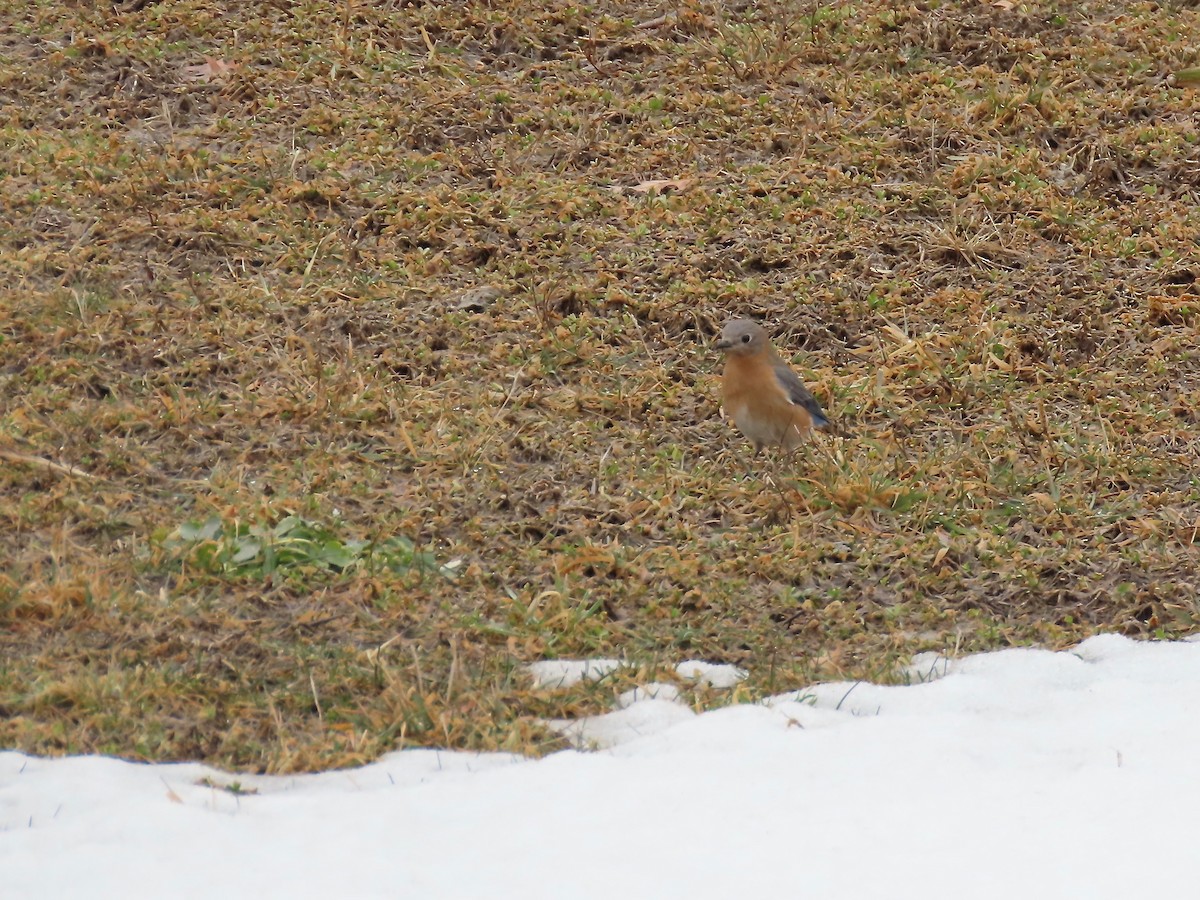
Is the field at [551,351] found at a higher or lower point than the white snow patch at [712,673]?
higher

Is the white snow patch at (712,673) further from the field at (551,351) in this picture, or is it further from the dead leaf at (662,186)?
the dead leaf at (662,186)

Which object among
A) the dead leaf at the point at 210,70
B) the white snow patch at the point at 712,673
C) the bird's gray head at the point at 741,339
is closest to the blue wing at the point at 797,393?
the bird's gray head at the point at 741,339

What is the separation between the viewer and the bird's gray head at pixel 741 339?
19.2ft

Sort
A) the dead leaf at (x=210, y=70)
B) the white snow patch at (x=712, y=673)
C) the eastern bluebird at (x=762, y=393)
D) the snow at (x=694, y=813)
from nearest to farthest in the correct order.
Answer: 1. the snow at (x=694, y=813)
2. the white snow patch at (x=712, y=673)
3. the eastern bluebird at (x=762, y=393)
4. the dead leaf at (x=210, y=70)

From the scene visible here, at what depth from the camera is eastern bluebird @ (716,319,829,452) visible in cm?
563

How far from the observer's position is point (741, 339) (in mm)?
5844

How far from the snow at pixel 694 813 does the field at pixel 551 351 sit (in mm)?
200

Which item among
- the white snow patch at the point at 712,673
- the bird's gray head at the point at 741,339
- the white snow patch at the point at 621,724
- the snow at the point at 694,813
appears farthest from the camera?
the bird's gray head at the point at 741,339

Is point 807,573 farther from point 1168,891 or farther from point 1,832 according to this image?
point 1,832

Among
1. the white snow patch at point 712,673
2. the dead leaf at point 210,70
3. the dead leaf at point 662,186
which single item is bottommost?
the white snow patch at point 712,673

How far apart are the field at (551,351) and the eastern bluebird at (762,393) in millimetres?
137

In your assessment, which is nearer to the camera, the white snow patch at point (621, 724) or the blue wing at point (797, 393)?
the white snow patch at point (621, 724)

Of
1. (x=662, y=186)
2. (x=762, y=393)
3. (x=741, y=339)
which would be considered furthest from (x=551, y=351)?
(x=662, y=186)

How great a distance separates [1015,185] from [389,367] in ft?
10.2
